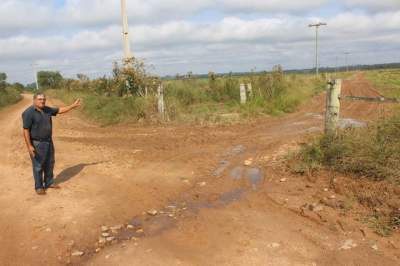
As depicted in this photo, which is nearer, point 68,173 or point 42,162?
point 42,162

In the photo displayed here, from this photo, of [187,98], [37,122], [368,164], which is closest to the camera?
[368,164]

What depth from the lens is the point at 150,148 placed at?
9.80m

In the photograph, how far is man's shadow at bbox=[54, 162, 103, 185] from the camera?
7225 mm

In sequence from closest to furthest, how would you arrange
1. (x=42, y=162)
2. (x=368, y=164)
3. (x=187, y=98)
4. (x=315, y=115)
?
(x=368, y=164), (x=42, y=162), (x=315, y=115), (x=187, y=98)

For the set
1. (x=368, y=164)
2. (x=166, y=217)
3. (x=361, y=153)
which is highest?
(x=361, y=153)

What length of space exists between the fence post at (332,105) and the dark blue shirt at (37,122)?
4.79 meters

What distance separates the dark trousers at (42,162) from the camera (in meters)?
6.35

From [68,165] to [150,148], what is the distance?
210 cm

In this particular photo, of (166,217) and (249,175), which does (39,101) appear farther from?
(249,175)

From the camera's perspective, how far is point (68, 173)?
7703mm

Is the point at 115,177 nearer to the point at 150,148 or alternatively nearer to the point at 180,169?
the point at 180,169

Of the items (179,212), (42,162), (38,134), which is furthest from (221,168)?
(38,134)

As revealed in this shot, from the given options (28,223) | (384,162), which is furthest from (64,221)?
(384,162)

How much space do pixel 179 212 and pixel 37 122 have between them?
269 centimetres
